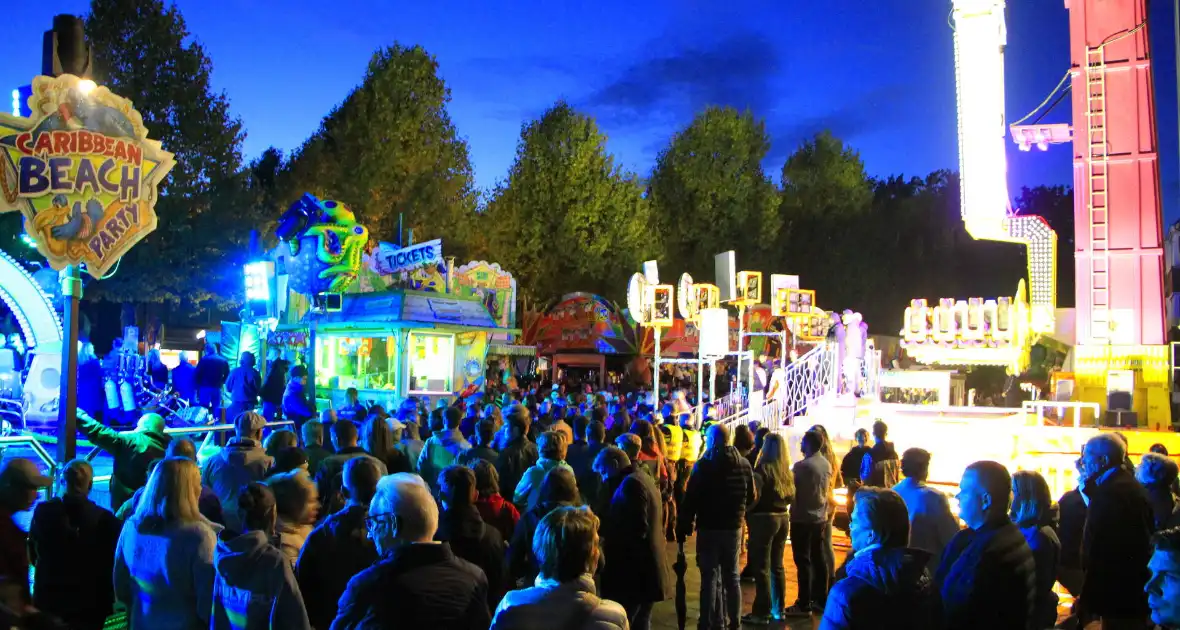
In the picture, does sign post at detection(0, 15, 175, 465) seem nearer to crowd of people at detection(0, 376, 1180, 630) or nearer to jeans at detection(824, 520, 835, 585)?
crowd of people at detection(0, 376, 1180, 630)

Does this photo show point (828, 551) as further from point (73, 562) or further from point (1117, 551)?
point (73, 562)

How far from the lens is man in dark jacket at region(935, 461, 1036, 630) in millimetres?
3424

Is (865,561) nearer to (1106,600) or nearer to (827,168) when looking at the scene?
(1106,600)

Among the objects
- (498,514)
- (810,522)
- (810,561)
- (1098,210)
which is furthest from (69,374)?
(1098,210)

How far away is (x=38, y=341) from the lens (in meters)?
13.1

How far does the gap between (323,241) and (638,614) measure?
14837mm

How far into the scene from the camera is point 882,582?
304 cm

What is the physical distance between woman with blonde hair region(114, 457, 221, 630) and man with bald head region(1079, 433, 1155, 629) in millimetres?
4312

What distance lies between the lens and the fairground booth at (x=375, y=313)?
1859cm

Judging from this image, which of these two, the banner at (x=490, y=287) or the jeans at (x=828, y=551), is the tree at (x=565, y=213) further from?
the jeans at (x=828, y=551)

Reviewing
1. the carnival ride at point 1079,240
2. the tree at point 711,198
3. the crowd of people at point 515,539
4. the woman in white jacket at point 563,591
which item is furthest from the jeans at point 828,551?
the tree at point 711,198

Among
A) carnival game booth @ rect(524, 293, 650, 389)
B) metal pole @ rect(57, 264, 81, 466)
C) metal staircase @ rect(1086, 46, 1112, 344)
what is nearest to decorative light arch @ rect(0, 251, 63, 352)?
metal pole @ rect(57, 264, 81, 466)

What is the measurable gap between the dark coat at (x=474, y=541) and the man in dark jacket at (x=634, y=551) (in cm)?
108

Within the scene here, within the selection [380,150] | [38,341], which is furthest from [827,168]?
[38,341]
